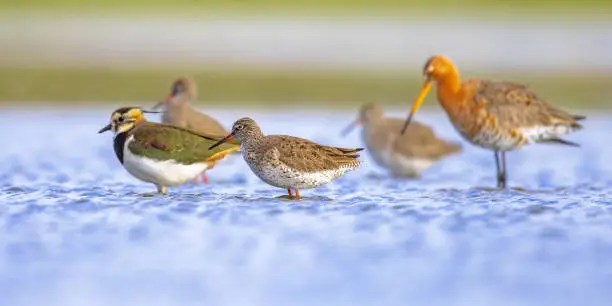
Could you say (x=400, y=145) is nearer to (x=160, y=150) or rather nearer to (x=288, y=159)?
(x=288, y=159)

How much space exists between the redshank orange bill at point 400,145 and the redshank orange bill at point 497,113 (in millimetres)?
928

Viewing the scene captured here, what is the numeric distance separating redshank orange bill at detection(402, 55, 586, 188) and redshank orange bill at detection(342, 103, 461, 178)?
3.04ft

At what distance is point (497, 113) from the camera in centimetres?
1170

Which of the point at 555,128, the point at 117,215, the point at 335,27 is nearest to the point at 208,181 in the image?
the point at 117,215

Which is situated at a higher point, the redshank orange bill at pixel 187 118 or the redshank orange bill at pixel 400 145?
the redshank orange bill at pixel 187 118

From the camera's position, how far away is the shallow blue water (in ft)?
21.2

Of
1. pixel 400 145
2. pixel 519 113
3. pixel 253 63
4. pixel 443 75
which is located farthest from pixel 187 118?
pixel 253 63

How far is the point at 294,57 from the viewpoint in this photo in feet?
86.8

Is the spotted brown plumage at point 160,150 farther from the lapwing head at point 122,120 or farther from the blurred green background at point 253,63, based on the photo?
the blurred green background at point 253,63

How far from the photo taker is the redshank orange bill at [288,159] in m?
9.52

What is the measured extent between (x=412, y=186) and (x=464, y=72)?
1259 cm

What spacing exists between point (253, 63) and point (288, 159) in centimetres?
1580

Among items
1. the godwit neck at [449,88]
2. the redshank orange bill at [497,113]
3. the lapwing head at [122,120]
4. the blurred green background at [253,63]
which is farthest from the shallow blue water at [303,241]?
the blurred green background at [253,63]

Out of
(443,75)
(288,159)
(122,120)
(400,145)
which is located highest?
(443,75)
